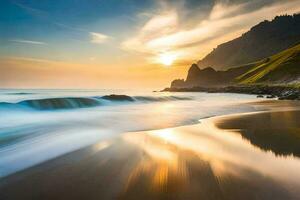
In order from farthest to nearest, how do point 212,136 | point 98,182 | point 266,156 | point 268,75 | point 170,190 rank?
point 268,75, point 212,136, point 266,156, point 98,182, point 170,190

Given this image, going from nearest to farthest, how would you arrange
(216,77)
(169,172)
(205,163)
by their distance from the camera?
1. (169,172)
2. (205,163)
3. (216,77)

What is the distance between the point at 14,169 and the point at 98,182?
268 centimetres

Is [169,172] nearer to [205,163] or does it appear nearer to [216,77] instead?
[205,163]

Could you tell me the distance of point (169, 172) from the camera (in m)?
5.75

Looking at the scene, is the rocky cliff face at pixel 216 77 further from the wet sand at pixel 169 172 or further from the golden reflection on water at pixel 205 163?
the wet sand at pixel 169 172

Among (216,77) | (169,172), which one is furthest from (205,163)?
(216,77)

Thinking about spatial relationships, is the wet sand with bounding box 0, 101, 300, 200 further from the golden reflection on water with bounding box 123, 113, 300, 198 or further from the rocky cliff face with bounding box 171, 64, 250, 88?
the rocky cliff face with bounding box 171, 64, 250, 88

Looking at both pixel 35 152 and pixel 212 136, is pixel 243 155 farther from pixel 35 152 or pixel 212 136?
pixel 35 152

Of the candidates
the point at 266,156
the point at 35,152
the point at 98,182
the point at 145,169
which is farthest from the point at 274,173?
the point at 35,152

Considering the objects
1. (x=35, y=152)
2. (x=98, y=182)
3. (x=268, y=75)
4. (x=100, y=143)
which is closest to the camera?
(x=98, y=182)

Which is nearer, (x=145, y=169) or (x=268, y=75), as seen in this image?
(x=145, y=169)

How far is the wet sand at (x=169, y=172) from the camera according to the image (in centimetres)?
459

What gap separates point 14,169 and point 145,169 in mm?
3451

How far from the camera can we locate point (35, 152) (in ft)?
26.8
